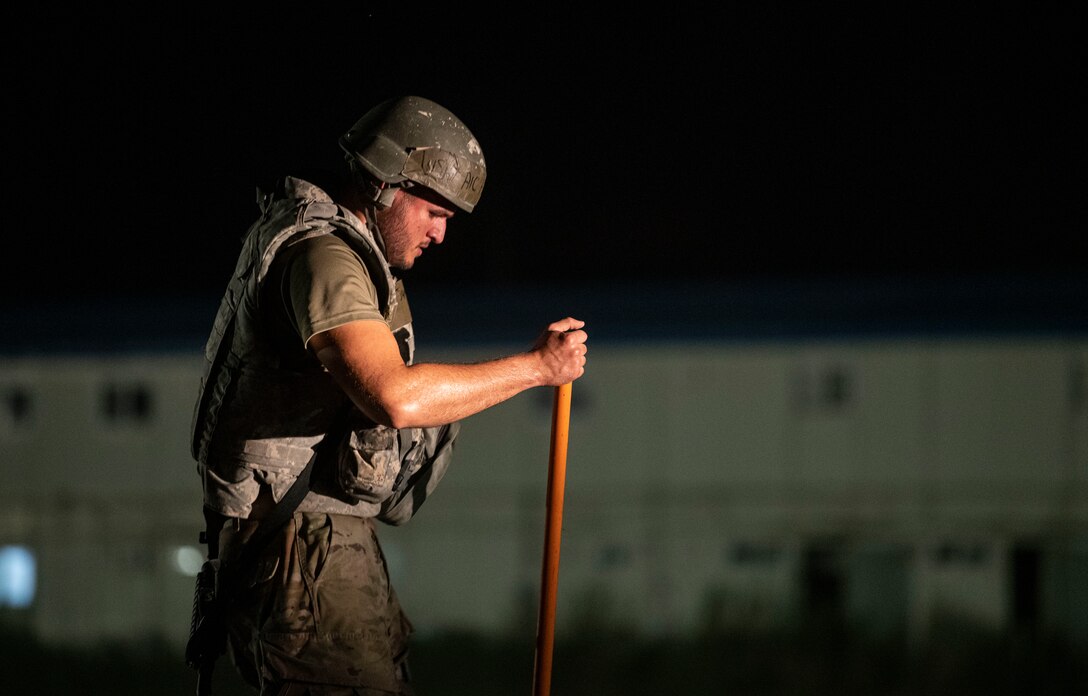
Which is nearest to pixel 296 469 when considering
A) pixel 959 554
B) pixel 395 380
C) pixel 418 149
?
pixel 395 380

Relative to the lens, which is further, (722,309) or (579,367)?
(722,309)

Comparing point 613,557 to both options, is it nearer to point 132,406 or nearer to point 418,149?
point 132,406

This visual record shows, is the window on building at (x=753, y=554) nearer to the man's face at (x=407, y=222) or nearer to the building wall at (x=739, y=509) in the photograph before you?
the building wall at (x=739, y=509)

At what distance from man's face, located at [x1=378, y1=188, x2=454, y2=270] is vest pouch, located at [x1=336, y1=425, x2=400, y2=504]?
44cm

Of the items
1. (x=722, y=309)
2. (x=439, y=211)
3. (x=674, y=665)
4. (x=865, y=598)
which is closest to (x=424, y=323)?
(x=722, y=309)

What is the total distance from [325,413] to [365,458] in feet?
0.47

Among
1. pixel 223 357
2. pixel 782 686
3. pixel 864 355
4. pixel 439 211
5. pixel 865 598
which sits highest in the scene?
pixel 864 355

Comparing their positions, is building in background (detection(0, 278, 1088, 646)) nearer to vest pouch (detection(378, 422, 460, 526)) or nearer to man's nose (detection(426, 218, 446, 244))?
vest pouch (detection(378, 422, 460, 526))

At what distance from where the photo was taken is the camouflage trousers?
275cm

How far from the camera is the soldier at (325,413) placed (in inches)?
105

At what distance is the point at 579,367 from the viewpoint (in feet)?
9.48

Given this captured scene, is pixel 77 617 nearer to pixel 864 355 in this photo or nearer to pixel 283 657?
pixel 864 355

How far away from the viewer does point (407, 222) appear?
299 cm

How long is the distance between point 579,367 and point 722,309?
845cm
